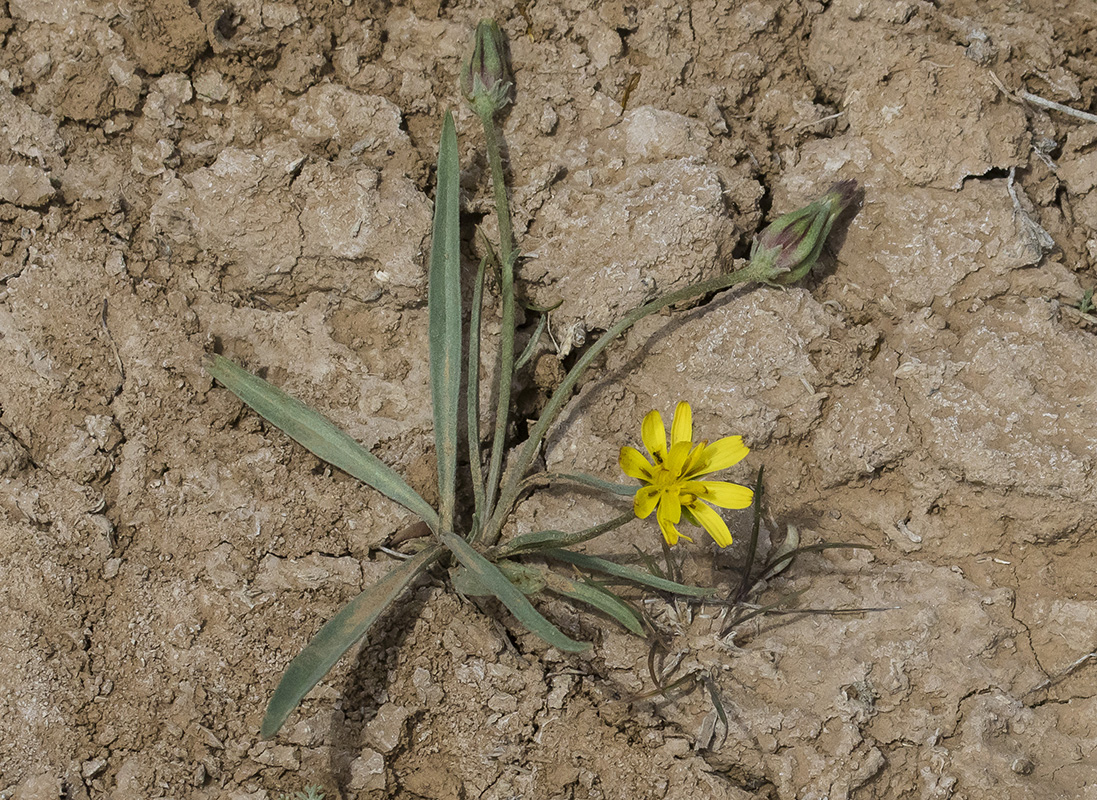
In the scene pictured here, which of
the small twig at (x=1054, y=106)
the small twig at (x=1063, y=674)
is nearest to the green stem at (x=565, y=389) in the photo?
the small twig at (x=1054, y=106)

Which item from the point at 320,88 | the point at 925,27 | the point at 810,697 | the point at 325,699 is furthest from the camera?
the point at 925,27

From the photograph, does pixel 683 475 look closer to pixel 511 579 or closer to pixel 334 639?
pixel 511 579

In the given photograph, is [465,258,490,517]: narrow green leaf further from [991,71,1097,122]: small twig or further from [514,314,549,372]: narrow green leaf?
[991,71,1097,122]: small twig

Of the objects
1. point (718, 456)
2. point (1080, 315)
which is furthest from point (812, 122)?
point (718, 456)

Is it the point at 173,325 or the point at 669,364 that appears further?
the point at 669,364

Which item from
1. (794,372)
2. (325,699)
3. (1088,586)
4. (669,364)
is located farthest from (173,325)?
(1088,586)

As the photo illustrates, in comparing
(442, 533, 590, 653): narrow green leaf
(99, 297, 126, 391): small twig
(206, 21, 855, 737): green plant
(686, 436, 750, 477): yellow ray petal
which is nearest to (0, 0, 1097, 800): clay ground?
(99, 297, 126, 391): small twig

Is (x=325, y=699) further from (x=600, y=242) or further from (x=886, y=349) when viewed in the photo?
(x=886, y=349)
